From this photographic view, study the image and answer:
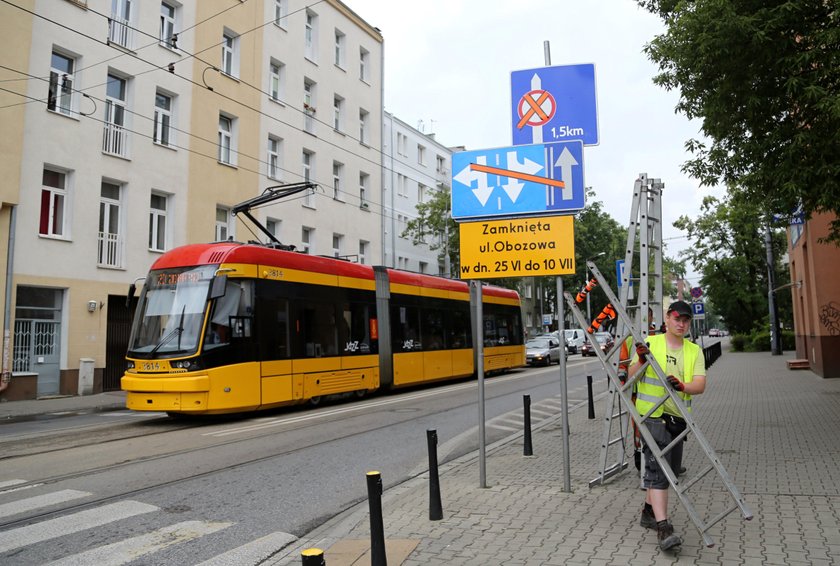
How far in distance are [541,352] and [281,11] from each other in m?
19.7

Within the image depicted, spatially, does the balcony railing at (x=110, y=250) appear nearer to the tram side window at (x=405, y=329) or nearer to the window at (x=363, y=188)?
the tram side window at (x=405, y=329)

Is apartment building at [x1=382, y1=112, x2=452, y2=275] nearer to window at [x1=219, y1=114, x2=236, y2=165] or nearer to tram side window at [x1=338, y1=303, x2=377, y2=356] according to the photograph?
window at [x1=219, y1=114, x2=236, y2=165]

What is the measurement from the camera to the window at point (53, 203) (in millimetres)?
17391

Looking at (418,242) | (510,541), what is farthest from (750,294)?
(510,541)

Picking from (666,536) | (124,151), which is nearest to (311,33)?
(124,151)

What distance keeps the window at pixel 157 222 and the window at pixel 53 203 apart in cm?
282

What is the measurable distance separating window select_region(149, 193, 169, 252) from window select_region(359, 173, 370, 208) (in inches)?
473

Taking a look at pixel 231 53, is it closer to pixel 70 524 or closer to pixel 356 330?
pixel 356 330

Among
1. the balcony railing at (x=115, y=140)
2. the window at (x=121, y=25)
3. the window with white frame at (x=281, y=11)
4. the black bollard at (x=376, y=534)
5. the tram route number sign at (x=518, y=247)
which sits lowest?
the black bollard at (x=376, y=534)

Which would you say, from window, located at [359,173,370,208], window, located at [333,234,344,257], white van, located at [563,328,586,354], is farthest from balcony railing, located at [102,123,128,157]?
white van, located at [563,328,586,354]

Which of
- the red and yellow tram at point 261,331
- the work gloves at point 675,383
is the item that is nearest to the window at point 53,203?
the red and yellow tram at point 261,331

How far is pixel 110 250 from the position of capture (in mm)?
19094

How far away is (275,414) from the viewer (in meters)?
13.3

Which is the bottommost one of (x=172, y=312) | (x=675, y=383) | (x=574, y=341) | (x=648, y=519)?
(x=648, y=519)
